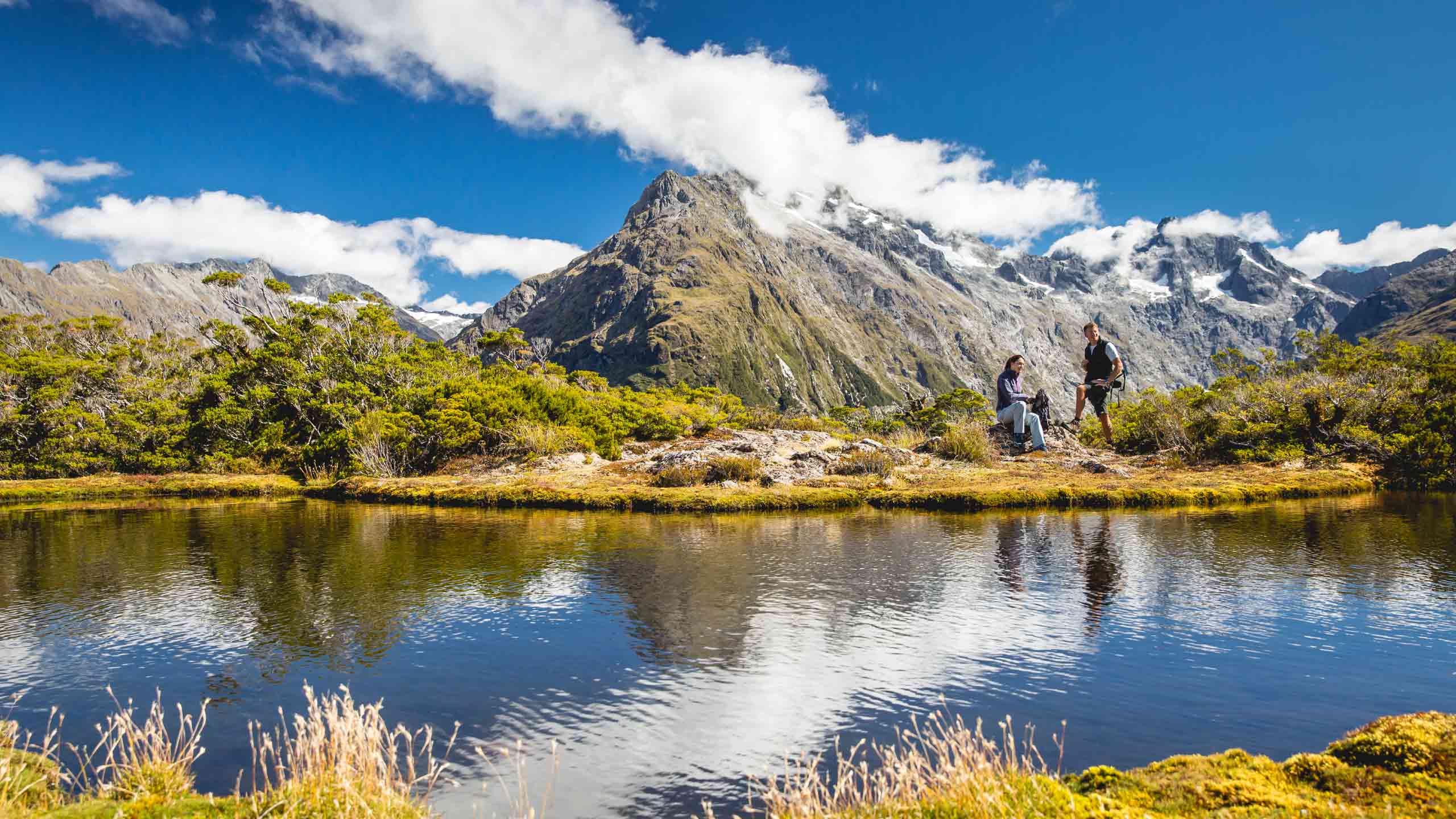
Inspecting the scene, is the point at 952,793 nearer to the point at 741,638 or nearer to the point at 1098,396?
the point at 741,638

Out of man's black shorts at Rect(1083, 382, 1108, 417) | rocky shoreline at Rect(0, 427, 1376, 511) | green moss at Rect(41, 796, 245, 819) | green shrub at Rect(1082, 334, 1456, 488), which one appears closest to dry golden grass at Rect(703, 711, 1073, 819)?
green moss at Rect(41, 796, 245, 819)

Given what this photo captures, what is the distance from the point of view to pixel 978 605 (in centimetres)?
1523

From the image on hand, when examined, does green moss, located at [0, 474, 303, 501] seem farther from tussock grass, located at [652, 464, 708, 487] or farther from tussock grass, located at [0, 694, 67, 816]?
tussock grass, located at [0, 694, 67, 816]

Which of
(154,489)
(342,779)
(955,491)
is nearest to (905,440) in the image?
(955,491)

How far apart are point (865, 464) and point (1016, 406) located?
11.6 meters

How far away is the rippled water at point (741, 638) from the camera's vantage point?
30.7 feet

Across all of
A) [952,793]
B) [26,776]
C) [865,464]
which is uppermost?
[865,464]

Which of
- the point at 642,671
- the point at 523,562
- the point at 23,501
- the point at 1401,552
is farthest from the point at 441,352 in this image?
the point at 1401,552

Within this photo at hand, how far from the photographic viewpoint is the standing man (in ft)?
51.6

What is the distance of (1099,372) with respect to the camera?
16.2m

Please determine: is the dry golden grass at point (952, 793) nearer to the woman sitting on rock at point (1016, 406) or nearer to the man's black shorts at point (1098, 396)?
the man's black shorts at point (1098, 396)

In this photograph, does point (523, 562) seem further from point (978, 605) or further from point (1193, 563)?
point (1193, 563)

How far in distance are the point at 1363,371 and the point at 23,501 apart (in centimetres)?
8183

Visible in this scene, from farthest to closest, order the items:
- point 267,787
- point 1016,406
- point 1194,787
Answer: point 1016,406, point 267,787, point 1194,787
